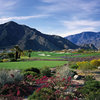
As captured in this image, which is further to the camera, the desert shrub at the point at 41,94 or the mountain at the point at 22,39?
the mountain at the point at 22,39

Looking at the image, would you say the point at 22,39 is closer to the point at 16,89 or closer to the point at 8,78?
the point at 8,78

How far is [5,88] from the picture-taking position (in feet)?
26.4

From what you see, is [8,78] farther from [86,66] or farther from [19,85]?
[86,66]

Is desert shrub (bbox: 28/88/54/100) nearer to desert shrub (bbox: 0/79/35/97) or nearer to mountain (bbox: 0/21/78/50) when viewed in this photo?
desert shrub (bbox: 0/79/35/97)

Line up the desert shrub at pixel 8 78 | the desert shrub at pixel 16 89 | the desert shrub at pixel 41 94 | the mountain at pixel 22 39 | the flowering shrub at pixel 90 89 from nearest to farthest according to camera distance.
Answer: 1. the desert shrub at pixel 41 94
2. the flowering shrub at pixel 90 89
3. the desert shrub at pixel 16 89
4. the desert shrub at pixel 8 78
5. the mountain at pixel 22 39

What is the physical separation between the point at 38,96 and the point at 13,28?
171 metres

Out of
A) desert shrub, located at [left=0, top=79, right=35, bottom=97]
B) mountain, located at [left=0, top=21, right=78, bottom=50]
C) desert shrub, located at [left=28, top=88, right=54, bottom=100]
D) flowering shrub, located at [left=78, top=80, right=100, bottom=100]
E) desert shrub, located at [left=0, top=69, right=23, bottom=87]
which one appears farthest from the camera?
mountain, located at [left=0, top=21, right=78, bottom=50]

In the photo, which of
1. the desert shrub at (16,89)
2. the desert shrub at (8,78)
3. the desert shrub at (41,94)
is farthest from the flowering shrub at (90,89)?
the desert shrub at (8,78)

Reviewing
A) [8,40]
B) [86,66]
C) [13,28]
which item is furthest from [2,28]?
[86,66]

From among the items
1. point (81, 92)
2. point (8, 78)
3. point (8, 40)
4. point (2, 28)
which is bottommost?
point (81, 92)

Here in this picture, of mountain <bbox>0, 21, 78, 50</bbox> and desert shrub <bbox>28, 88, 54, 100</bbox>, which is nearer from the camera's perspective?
desert shrub <bbox>28, 88, 54, 100</bbox>

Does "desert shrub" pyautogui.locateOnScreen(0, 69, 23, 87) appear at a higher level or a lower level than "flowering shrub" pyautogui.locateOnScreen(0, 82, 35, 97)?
higher

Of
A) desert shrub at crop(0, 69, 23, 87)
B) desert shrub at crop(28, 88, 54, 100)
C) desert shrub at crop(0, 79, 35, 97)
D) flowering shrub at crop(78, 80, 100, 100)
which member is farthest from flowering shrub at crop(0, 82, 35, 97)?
flowering shrub at crop(78, 80, 100, 100)

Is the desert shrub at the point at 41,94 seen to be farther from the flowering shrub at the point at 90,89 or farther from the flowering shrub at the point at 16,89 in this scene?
the flowering shrub at the point at 90,89
